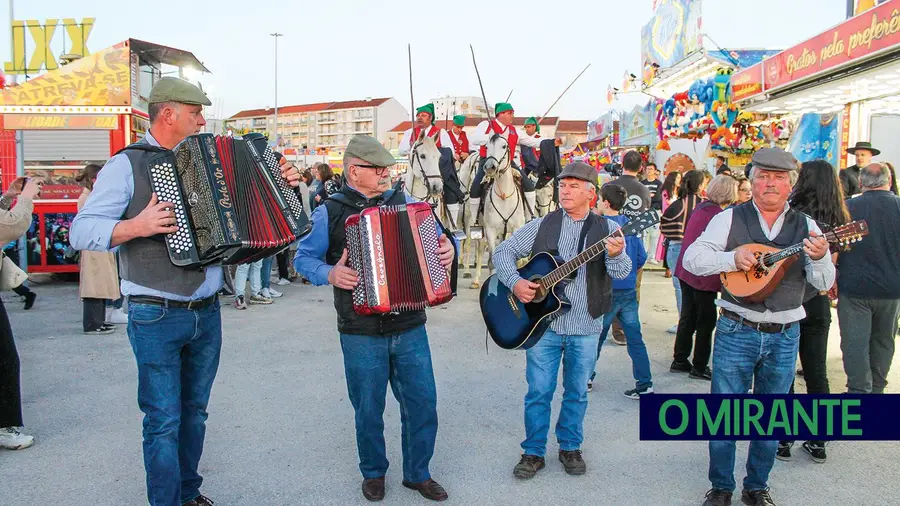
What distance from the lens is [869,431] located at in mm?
3682

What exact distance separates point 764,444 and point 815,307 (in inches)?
54.2

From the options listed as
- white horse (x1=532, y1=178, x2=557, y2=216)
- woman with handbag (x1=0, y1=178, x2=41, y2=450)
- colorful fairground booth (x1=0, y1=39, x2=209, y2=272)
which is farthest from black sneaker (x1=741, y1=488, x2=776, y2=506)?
colorful fairground booth (x1=0, y1=39, x2=209, y2=272)

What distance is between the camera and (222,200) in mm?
3064

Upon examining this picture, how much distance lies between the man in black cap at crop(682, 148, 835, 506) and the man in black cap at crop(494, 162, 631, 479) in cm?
61

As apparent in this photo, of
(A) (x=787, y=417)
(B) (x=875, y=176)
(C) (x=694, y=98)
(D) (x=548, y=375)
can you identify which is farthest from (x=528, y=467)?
(C) (x=694, y=98)

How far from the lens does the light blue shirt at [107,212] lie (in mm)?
3031

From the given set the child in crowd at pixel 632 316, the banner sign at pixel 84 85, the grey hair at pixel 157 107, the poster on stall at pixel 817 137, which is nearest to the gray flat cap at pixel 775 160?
the child in crowd at pixel 632 316

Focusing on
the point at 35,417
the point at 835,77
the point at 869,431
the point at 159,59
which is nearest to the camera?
the point at 869,431

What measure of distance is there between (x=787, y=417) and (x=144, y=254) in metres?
3.48

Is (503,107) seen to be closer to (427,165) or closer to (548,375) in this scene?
(427,165)

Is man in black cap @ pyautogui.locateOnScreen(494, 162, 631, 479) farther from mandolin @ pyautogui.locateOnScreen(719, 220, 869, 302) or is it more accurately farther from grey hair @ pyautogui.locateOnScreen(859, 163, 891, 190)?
grey hair @ pyautogui.locateOnScreen(859, 163, 891, 190)

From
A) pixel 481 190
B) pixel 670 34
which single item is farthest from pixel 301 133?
pixel 481 190

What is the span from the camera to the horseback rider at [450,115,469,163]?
1381cm

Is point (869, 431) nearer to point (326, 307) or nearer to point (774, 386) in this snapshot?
point (774, 386)
